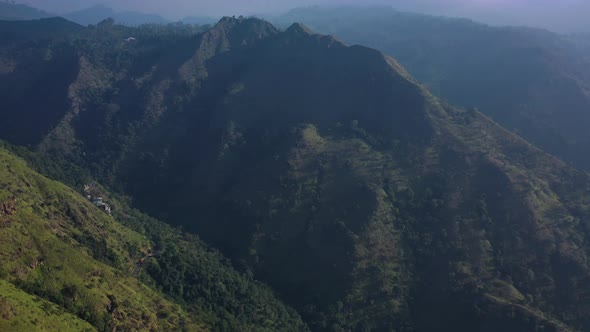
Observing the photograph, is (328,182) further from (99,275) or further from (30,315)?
(30,315)

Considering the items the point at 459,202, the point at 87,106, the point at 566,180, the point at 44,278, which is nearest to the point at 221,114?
the point at 87,106

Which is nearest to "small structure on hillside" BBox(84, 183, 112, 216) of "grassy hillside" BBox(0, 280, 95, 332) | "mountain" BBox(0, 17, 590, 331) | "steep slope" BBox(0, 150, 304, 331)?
"steep slope" BBox(0, 150, 304, 331)

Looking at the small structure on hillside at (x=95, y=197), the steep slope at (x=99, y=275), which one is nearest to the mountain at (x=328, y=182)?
the steep slope at (x=99, y=275)

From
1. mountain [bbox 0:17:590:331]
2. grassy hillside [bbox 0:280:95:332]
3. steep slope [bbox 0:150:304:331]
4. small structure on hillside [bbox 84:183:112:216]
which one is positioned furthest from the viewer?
small structure on hillside [bbox 84:183:112:216]

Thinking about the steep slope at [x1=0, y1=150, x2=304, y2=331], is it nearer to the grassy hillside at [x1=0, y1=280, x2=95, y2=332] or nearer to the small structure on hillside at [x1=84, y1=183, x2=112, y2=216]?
the grassy hillside at [x1=0, y1=280, x2=95, y2=332]

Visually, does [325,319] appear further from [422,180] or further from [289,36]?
[289,36]

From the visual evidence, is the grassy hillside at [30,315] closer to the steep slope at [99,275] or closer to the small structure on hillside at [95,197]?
the steep slope at [99,275]
